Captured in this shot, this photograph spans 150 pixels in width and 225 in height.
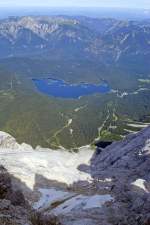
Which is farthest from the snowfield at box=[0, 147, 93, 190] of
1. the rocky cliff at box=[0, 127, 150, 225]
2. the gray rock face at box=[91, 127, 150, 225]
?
the gray rock face at box=[91, 127, 150, 225]

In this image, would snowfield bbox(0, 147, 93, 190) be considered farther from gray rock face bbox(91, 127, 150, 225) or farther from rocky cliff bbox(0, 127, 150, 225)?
gray rock face bbox(91, 127, 150, 225)

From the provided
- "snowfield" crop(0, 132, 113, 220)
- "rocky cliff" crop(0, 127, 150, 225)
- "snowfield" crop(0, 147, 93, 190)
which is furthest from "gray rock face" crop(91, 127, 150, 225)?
"snowfield" crop(0, 147, 93, 190)

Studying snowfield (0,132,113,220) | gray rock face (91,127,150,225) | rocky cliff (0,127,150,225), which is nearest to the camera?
rocky cliff (0,127,150,225)

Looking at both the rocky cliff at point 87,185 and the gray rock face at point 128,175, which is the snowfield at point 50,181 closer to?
the rocky cliff at point 87,185

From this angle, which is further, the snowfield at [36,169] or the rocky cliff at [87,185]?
the snowfield at [36,169]

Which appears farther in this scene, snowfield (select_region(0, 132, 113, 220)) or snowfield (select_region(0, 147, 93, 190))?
snowfield (select_region(0, 147, 93, 190))

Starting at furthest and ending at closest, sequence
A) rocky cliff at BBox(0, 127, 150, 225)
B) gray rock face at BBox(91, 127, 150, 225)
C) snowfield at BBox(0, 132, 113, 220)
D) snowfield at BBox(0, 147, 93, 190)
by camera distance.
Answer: snowfield at BBox(0, 147, 93, 190), snowfield at BBox(0, 132, 113, 220), gray rock face at BBox(91, 127, 150, 225), rocky cliff at BBox(0, 127, 150, 225)

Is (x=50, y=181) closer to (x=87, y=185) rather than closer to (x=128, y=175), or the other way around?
(x=87, y=185)

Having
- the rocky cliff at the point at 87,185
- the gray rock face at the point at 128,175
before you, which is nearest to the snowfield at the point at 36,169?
the rocky cliff at the point at 87,185

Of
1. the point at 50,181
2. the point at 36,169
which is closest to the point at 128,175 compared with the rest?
the point at 36,169

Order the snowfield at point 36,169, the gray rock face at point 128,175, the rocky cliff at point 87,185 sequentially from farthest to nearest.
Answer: the snowfield at point 36,169, the gray rock face at point 128,175, the rocky cliff at point 87,185

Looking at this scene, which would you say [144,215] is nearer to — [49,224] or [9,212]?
[49,224]
